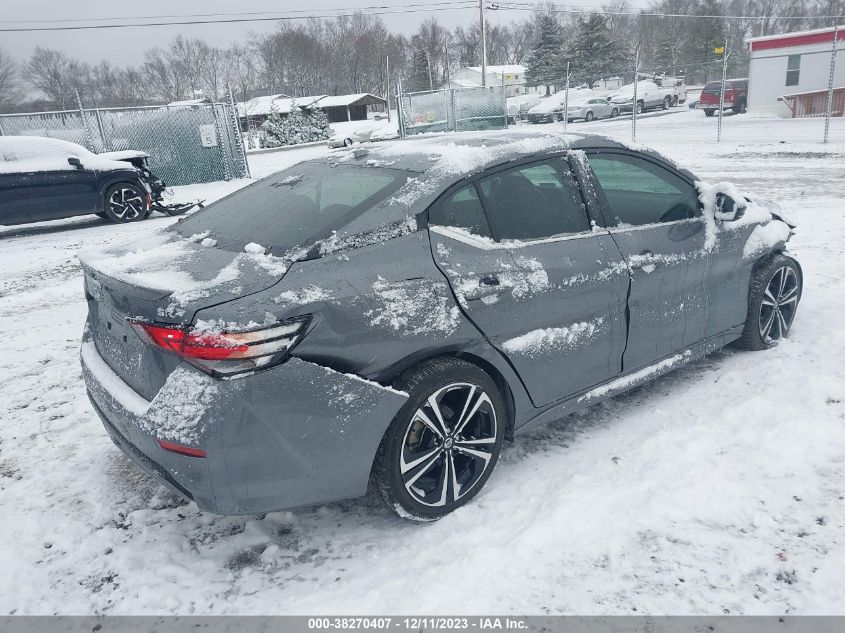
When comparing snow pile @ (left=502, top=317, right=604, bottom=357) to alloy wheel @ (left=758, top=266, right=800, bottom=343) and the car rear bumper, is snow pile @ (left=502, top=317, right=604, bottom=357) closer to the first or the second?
the car rear bumper

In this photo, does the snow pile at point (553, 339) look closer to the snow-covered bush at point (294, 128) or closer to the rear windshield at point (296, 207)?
the rear windshield at point (296, 207)

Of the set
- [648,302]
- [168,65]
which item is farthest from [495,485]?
[168,65]

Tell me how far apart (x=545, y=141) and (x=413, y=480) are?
1.90 metres

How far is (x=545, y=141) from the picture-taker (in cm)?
328

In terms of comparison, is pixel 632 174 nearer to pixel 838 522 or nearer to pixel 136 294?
pixel 838 522

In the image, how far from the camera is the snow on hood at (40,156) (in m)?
10.2

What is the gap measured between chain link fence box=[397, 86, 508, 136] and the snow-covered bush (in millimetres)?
19984

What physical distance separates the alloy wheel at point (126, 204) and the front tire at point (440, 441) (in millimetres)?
10479

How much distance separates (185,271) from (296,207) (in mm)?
690

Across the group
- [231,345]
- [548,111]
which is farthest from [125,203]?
[548,111]

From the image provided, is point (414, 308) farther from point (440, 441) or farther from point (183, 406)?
point (183, 406)

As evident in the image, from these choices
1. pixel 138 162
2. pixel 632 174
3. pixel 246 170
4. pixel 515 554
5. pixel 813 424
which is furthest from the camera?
pixel 246 170

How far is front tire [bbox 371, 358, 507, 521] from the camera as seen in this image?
2549mm

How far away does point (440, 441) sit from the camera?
2.69 metres
